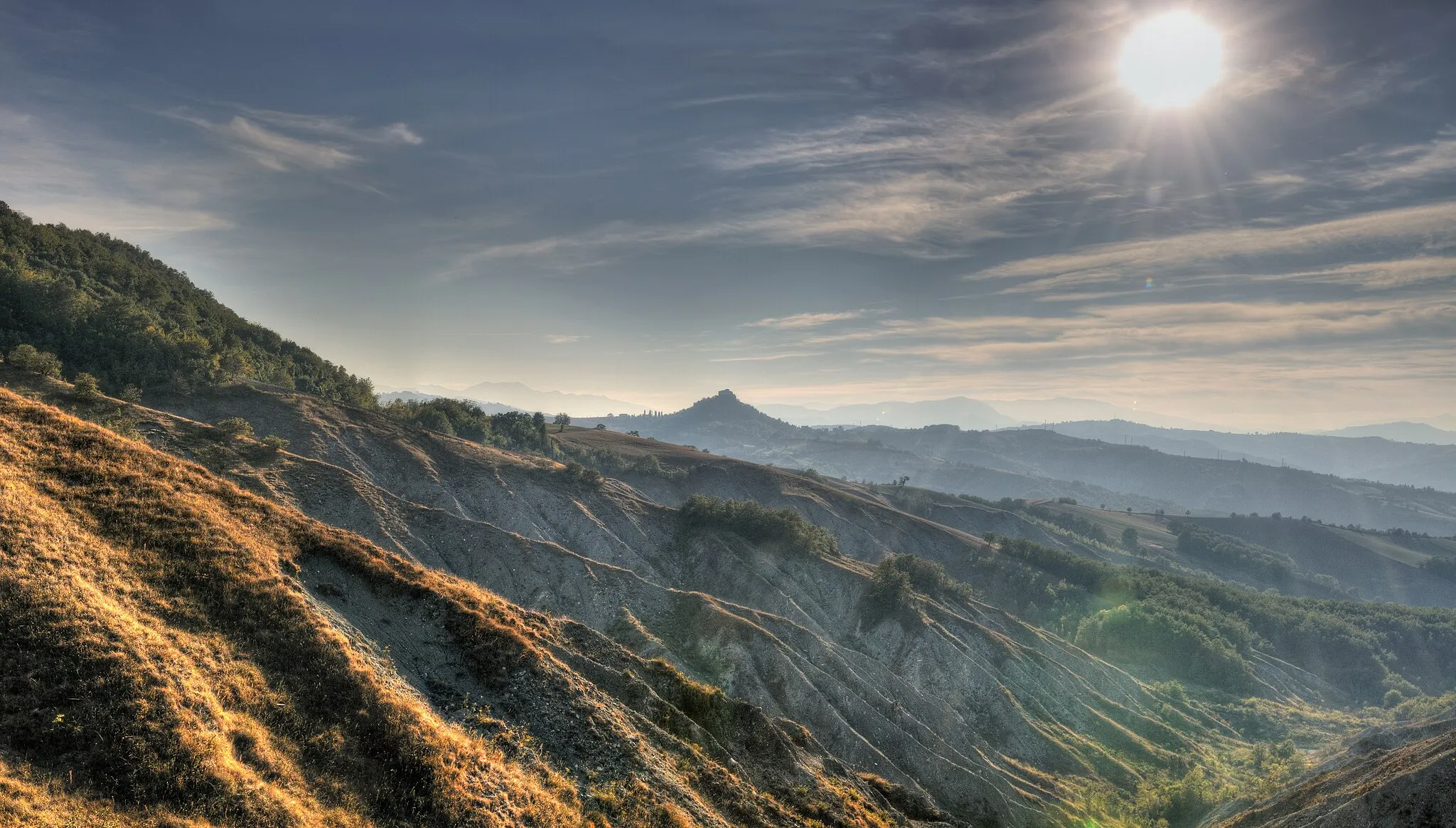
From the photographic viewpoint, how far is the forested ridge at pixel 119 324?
91438 mm

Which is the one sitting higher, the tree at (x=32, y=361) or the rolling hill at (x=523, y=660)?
the tree at (x=32, y=361)

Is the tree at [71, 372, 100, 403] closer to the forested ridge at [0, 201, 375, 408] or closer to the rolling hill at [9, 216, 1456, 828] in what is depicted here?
the rolling hill at [9, 216, 1456, 828]

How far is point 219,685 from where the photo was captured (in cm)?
2162

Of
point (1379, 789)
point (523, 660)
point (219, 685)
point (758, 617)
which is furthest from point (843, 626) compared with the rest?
point (219, 685)

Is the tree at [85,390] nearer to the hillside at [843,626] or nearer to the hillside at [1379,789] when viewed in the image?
the hillside at [843,626]

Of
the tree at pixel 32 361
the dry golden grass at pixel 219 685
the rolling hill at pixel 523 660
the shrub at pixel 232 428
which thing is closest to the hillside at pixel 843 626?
the rolling hill at pixel 523 660

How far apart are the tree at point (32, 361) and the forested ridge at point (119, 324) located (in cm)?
2259

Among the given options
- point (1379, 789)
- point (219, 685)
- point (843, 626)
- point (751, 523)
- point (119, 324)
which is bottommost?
point (843, 626)

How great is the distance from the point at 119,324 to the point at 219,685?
118m

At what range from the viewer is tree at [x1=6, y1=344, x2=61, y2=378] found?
64562mm

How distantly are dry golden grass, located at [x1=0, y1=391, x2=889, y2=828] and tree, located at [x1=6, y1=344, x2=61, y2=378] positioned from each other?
164ft

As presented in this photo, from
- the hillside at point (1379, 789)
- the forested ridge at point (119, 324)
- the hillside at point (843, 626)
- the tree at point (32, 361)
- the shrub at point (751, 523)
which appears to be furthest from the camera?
the shrub at point (751, 523)

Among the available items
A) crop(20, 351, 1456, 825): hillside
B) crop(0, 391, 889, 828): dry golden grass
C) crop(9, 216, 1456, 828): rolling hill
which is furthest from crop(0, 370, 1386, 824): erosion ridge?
crop(0, 391, 889, 828): dry golden grass

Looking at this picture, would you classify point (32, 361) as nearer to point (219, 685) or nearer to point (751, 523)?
point (219, 685)
